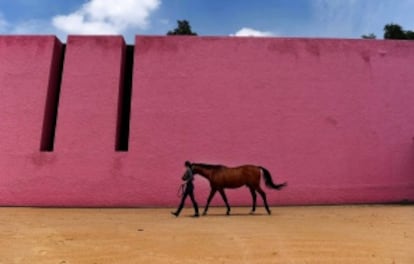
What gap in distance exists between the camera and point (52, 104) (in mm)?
13258

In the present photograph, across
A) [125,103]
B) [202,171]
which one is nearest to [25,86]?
[125,103]

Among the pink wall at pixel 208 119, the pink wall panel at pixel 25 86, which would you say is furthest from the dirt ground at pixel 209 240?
the pink wall panel at pixel 25 86

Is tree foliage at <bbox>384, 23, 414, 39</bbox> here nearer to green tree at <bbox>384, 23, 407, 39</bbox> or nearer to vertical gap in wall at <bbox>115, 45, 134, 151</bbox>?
green tree at <bbox>384, 23, 407, 39</bbox>

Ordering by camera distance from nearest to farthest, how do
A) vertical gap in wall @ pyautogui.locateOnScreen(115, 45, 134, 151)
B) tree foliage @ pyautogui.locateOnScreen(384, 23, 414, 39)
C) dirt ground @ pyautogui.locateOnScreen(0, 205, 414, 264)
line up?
dirt ground @ pyautogui.locateOnScreen(0, 205, 414, 264)
vertical gap in wall @ pyautogui.locateOnScreen(115, 45, 134, 151)
tree foliage @ pyautogui.locateOnScreen(384, 23, 414, 39)

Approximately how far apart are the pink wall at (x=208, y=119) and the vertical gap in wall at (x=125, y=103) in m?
0.36

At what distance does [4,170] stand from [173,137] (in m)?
5.38

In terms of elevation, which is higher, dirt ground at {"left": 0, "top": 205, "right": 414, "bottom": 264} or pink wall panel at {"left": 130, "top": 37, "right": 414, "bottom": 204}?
pink wall panel at {"left": 130, "top": 37, "right": 414, "bottom": 204}

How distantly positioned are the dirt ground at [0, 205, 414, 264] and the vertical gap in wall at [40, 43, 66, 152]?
13.5 feet

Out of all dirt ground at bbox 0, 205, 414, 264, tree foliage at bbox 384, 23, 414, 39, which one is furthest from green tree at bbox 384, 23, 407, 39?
dirt ground at bbox 0, 205, 414, 264

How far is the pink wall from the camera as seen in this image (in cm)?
1243

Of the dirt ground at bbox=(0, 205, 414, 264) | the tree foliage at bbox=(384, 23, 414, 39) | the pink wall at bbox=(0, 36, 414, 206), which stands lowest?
the dirt ground at bbox=(0, 205, 414, 264)

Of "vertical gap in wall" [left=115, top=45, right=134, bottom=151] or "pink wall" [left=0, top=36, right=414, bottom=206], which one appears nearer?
"pink wall" [left=0, top=36, right=414, bottom=206]

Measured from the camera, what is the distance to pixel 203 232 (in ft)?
22.6

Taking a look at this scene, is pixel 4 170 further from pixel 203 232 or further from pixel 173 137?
pixel 203 232
